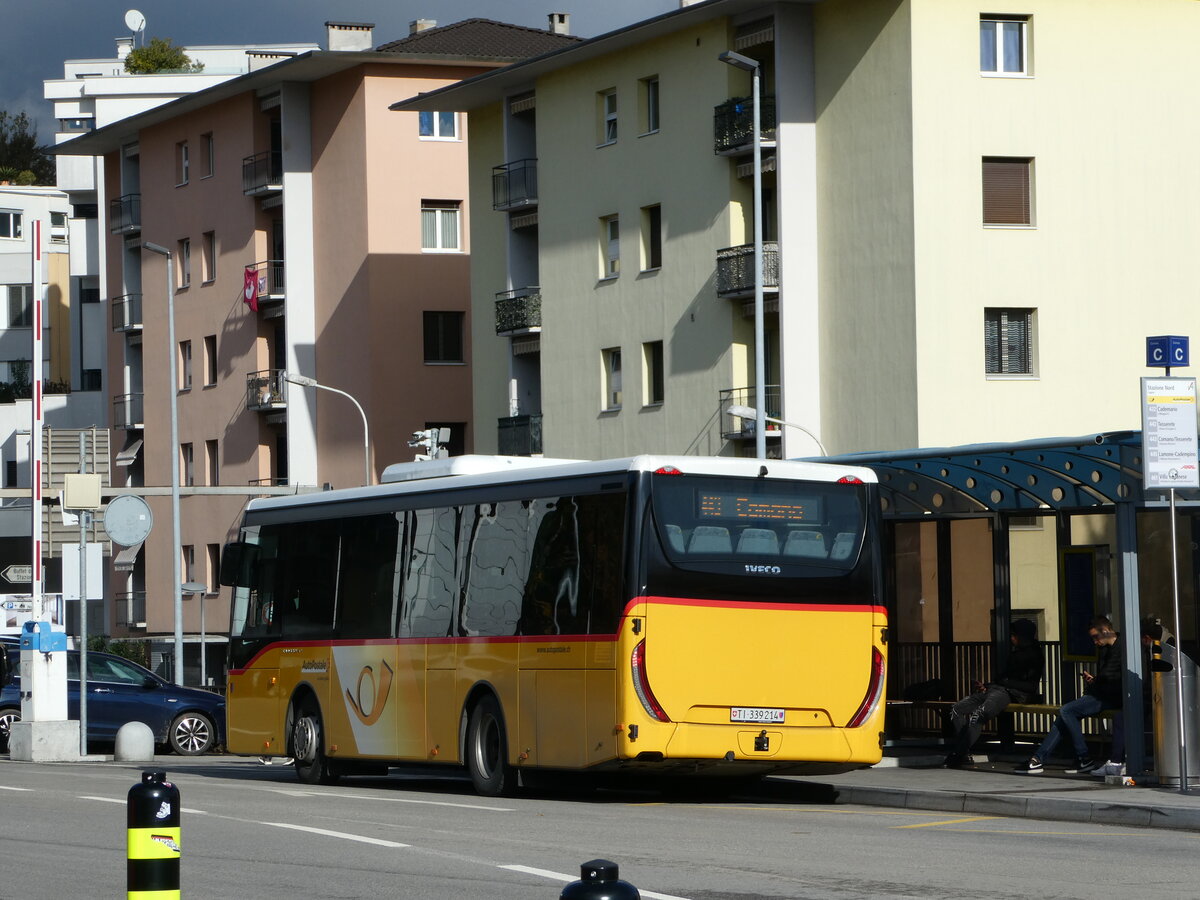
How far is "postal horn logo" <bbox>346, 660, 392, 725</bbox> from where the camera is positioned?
21.3m

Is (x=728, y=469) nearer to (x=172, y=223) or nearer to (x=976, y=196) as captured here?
(x=976, y=196)

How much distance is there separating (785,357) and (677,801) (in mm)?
26870

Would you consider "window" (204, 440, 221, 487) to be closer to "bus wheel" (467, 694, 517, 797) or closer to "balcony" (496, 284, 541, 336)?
"balcony" (496, 284, 541, 336)

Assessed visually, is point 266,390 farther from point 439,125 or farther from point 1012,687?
point 1012,687

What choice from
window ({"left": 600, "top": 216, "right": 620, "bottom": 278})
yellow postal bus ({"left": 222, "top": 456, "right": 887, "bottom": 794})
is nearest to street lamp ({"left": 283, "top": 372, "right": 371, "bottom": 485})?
window ({"left": 600, "top": 216, "right": 620, "bottom": 278})

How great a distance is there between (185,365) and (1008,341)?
3399 cm

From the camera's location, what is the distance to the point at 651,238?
165 feet

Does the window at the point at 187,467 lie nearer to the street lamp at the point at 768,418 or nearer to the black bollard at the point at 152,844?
the street lamp at the point at 768,418

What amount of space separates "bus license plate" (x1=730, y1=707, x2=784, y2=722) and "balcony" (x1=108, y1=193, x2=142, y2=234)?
5734 centimetres

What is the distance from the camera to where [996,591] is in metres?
23.2

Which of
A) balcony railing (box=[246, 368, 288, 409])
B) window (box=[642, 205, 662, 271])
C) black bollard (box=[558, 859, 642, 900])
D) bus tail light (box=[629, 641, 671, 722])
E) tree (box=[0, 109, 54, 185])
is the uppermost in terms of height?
tree (box=[0, 109, 54, 185])

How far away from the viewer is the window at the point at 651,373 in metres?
50.3

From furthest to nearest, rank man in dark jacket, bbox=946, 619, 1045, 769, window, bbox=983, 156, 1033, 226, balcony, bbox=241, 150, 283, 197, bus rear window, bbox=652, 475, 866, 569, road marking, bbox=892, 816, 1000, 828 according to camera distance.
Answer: balcony, bbox=241, 150, 283, 197
window, bbox=983, 156, 1033, 226
man in dark jacket, bbox=946, 619, 1045, 769
bus rear window, bbox=652, 475, 866, 569
road marking, bbox=892, 816, 1000, 828

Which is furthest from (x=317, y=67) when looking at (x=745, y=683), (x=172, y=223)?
(x=745, y=683)
